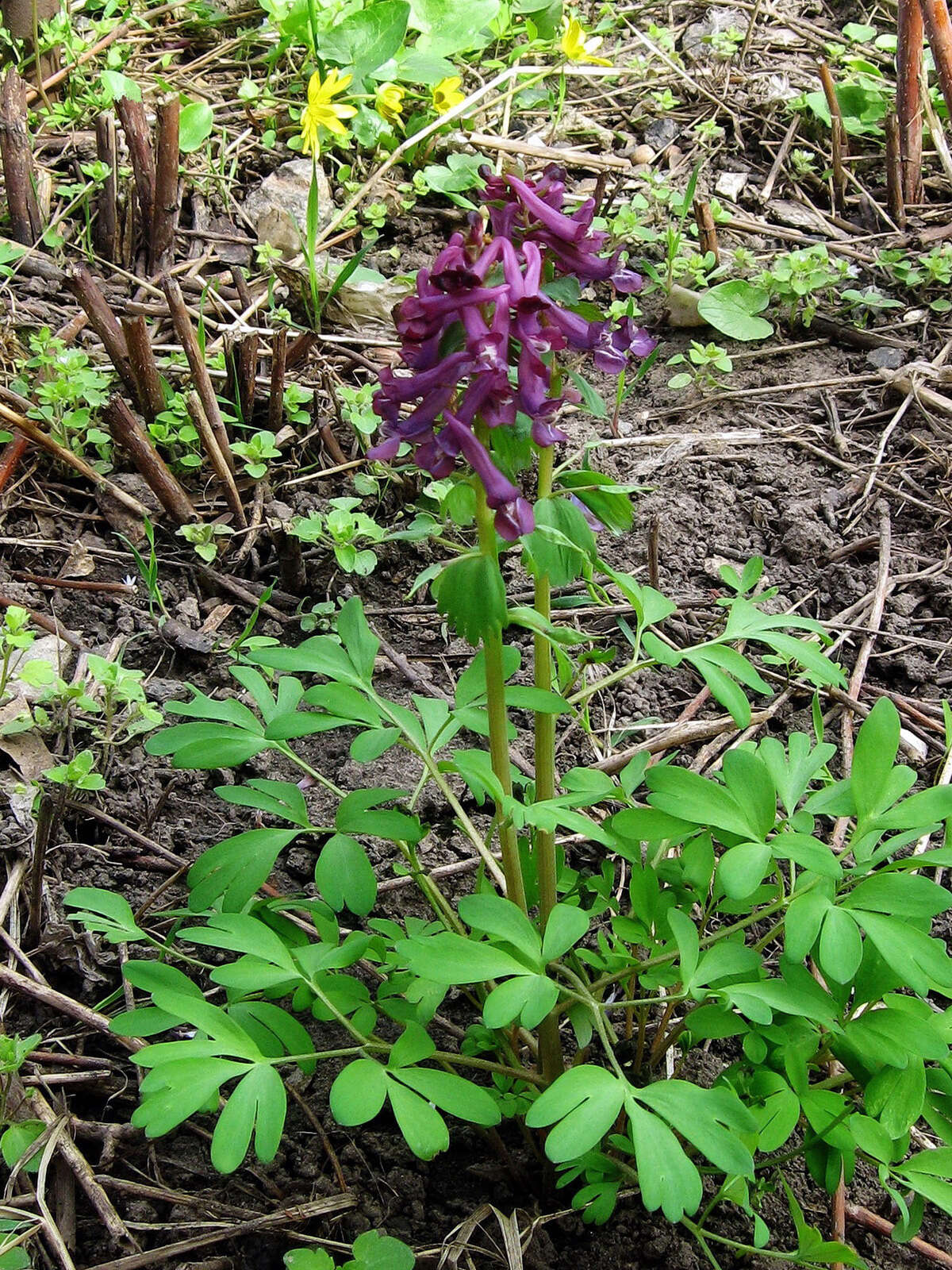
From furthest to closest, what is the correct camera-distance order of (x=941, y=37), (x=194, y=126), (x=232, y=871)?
(x=194, y=126) → (x=941, y=37) → (x=232, y=871)

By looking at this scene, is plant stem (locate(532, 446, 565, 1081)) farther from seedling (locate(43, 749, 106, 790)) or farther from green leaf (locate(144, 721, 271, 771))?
seedling (locate(43, 749, 106, 790))

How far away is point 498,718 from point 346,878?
287 mm

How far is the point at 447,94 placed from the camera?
11.2 feet

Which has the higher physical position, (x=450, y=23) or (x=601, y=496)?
(x=450, y=23)

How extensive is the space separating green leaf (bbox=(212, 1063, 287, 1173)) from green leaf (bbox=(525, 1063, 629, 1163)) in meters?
0.28

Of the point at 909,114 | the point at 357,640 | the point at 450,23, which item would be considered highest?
the point at 450,23

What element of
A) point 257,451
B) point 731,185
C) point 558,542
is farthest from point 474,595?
point 731,185

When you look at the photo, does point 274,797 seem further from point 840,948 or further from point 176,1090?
point 840,948

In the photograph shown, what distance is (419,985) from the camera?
4.57 ft

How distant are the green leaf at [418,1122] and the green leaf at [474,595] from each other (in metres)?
0.52

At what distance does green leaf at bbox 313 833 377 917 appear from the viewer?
1410 mm

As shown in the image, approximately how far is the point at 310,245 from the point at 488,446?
5.68 ft

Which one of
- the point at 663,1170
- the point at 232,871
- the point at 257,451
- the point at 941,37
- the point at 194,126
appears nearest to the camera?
the point at 663,1170

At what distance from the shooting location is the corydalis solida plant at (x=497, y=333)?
48.3 inches
